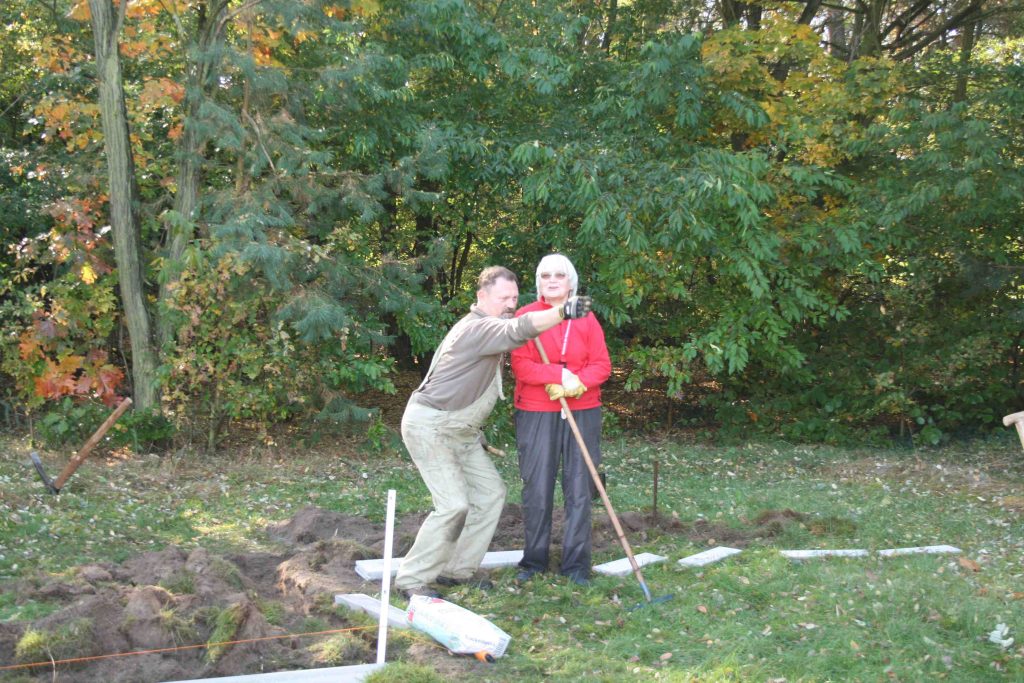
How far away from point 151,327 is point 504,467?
3917 millimetres

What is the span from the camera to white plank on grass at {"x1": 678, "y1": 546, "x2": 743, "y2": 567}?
607 centimetres

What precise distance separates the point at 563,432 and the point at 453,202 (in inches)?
255

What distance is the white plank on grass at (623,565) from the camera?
5.93 meters

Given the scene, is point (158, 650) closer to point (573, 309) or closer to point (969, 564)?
point (573, 309)

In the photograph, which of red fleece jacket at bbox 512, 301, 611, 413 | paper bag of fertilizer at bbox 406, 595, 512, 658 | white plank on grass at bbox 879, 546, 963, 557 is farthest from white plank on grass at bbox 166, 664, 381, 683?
white plank on grass at bbox 879, 546, 963, 557

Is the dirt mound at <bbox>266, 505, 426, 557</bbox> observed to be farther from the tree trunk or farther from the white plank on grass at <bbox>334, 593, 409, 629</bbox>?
the tree trunk

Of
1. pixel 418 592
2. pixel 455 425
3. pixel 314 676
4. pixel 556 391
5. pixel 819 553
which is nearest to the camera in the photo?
pixel 314 676

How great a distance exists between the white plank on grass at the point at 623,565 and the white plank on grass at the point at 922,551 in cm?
145

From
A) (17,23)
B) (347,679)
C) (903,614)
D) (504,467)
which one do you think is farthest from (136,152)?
(903,614)

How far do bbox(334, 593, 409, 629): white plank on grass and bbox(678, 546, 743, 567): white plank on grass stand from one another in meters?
1.93

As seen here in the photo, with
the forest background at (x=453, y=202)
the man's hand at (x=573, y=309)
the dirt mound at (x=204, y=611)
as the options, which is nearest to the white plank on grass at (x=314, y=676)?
the dirt mound at (x=204, y=611)

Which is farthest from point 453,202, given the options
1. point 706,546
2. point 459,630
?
point 459,630

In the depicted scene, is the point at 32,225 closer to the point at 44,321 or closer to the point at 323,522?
the point at 44,321

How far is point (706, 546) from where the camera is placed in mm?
6746
